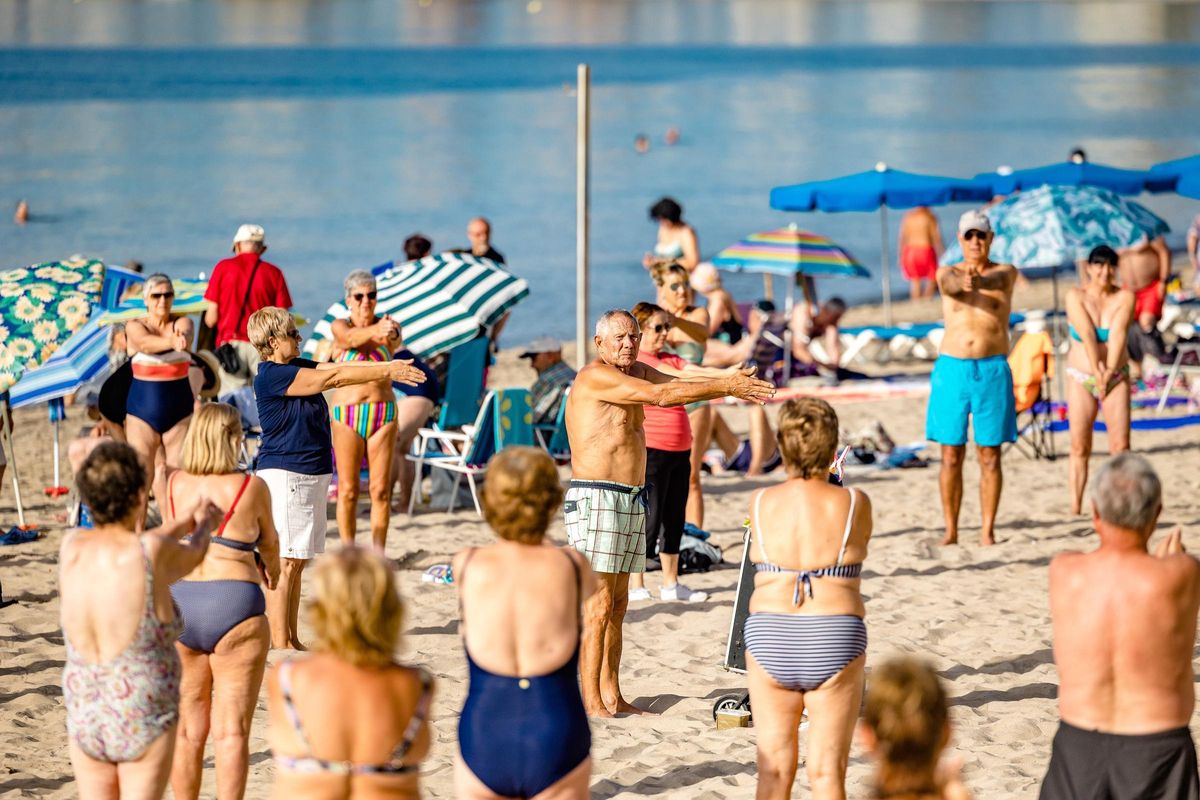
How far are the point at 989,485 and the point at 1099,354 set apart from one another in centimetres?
109

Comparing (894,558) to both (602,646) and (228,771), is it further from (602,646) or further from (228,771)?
(228,771)

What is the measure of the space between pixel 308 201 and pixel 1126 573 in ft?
114

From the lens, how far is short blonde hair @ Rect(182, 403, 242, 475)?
4.52 m

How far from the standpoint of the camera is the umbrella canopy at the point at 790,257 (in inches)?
567

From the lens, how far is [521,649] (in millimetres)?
3586

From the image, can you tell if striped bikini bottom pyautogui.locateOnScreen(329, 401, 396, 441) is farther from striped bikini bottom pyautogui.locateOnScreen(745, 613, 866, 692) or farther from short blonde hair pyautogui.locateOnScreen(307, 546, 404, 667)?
short blonde hair pyautogui.locateOnScreen(307, 546, 404, 667)

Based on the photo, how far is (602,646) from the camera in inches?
229

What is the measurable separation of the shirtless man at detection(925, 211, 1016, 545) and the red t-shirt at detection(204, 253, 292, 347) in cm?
412

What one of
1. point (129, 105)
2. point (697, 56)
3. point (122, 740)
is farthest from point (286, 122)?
point (122, 740)

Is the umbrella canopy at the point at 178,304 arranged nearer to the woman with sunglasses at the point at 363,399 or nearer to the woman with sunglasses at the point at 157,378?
the woman with sunglasses at the point at 157,378

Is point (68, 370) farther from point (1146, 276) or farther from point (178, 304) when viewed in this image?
point (1146, 276)

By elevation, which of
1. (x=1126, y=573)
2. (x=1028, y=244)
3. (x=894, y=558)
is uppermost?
(x=1028, y=244)

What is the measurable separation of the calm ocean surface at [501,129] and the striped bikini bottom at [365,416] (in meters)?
14.3

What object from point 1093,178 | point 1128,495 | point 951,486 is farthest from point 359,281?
point 1093,178
